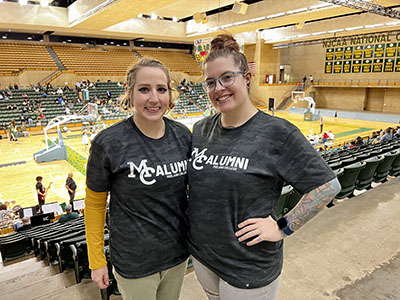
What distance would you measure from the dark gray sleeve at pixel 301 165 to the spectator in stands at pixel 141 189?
55cm

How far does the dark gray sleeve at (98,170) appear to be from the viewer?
1.54 meters

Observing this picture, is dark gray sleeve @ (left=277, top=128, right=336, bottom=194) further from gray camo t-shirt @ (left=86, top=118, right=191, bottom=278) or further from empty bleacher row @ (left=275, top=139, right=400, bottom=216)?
empty bleacher row @ (left=275, top=139, right=400, bottom=216)

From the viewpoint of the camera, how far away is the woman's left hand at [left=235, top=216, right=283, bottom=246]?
142 centimetres

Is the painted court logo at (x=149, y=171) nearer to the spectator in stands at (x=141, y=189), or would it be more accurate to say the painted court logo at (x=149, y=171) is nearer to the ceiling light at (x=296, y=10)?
the spectator in stands at (x=141, y=189)

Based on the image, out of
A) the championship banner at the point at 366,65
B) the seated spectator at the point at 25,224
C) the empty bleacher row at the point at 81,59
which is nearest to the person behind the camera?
the seated spectator at the point at 25,224

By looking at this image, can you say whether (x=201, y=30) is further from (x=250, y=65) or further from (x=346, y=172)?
(x=250, y=65)

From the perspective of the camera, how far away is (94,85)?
25.8 meters

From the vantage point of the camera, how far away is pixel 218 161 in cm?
148

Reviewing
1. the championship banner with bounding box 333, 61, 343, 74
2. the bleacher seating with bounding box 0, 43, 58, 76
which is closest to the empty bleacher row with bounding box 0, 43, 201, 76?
the bleacher seating with bounding box 0, 43, 58, 76

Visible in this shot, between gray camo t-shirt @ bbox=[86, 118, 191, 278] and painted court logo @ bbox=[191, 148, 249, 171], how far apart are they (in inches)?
3.4

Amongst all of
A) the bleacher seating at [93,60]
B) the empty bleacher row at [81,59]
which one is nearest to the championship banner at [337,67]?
the empty bleacher row at [81,59]

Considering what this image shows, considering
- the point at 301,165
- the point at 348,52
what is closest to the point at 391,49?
the point at 348,52

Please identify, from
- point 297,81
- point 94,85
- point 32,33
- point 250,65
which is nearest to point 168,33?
point 94,85

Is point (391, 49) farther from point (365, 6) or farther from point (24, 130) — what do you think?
point (24, 130)
